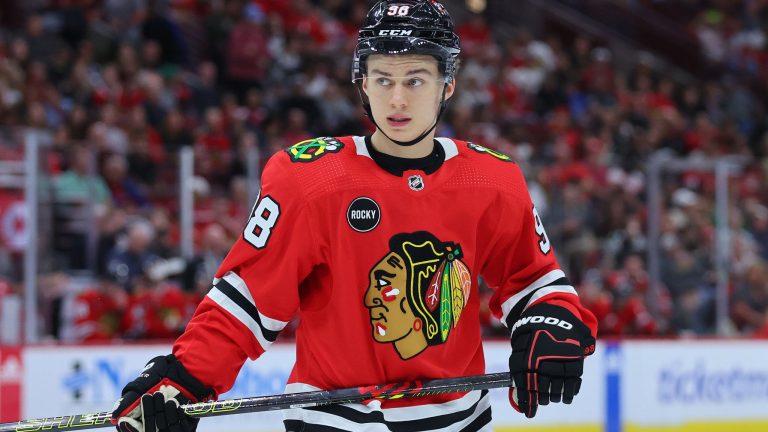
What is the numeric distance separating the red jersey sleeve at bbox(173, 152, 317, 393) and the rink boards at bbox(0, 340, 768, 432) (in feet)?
10.0

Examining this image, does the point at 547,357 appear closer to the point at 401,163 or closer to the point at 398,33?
the point at 401,163

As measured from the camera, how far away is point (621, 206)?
292 inches

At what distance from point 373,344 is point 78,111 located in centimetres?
540

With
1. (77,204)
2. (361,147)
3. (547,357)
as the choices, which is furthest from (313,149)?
(77,204)

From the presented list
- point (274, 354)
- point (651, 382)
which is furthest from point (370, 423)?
point (651, 382)

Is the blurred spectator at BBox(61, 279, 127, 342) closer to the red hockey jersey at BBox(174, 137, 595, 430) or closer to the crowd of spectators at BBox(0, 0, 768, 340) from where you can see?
the crowd of spectators at BBox(0, 0, 768, 340)

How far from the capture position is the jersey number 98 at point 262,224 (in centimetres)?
247

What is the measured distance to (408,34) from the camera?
2508 mm

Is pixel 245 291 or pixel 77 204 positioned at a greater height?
pixel 77 204

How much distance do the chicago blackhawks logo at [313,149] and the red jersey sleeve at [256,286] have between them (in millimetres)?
70

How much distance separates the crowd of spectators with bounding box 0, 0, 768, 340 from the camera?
21.2 ft

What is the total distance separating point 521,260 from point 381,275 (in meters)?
0.37

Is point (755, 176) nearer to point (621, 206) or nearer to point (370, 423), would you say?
point (621, 206)

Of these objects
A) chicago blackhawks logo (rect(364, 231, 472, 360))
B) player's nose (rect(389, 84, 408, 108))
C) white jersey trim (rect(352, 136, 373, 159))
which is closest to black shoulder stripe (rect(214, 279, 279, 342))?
chicago blackhawks logo (rect(364, 231, 472, 360))
